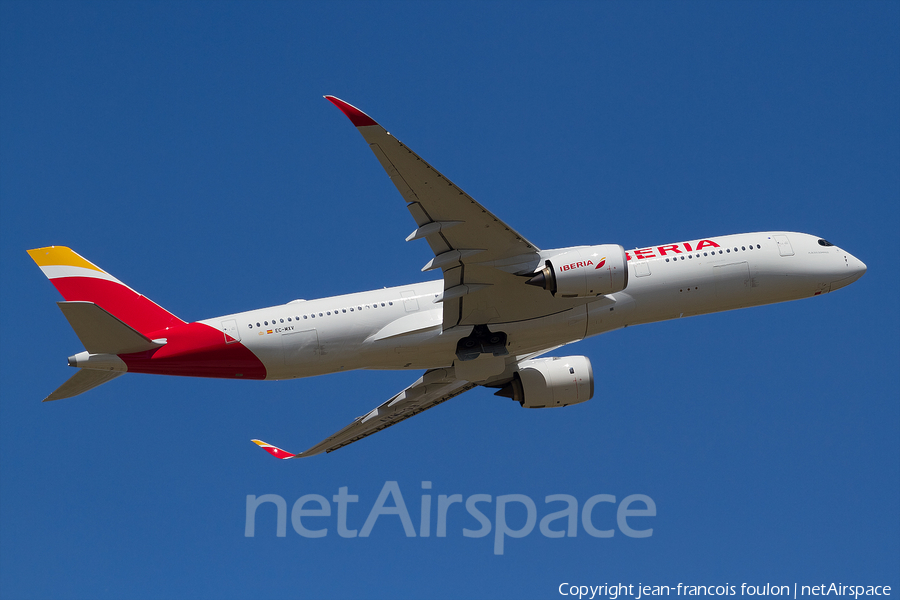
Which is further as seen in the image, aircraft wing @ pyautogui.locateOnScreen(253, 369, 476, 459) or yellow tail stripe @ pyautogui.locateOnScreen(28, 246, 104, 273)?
aircraft wing @ pyautogui.locateOnScreen(253, 369, 476, 459)

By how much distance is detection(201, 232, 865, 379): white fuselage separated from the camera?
28828mm

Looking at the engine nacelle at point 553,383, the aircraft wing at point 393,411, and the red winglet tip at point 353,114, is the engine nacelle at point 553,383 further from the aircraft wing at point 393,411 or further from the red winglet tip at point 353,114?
the red winglet tip at point 353,114

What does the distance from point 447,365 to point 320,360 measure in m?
4.63

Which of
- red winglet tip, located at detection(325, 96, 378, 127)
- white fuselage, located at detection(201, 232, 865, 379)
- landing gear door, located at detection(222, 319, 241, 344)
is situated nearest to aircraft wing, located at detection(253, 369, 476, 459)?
white fuselage, located at detection(201, 232, 865, 379)

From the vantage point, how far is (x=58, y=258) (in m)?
29.8

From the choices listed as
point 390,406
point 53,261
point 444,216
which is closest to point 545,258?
point 444,216

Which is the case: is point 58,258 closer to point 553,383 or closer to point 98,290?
point 98,290

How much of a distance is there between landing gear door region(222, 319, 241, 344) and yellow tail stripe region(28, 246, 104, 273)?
5.21 metres

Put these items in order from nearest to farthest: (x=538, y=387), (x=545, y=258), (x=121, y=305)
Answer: (x=545, y=258) → (x=121, y=305) → (x=538, y=387)

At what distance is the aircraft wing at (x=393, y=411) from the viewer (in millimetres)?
34906

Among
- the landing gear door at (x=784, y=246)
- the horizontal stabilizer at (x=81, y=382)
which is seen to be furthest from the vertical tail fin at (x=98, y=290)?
→ the landing gear door at (x=784, y=246)

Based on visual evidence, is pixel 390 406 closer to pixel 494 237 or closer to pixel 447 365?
pixel 447 365

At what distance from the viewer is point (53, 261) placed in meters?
29.8

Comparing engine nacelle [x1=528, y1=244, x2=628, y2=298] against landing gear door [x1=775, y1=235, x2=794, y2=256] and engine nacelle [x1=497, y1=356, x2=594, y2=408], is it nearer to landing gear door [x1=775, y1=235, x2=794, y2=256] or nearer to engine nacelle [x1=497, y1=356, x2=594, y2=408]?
engine nacelle [x1=497, y1=356, x2=594, y2=408]
